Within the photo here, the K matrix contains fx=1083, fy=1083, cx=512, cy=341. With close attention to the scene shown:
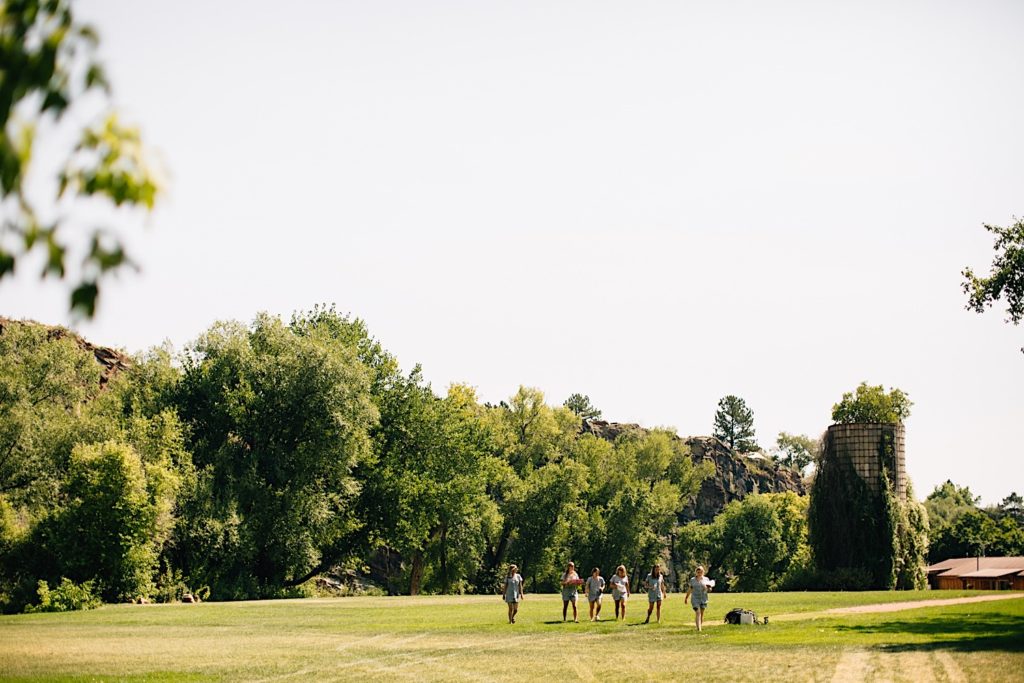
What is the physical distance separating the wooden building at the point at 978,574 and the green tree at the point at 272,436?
48083 mm

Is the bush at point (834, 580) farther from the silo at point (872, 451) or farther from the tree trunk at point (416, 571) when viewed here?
the tree trunk at point (416, 571)

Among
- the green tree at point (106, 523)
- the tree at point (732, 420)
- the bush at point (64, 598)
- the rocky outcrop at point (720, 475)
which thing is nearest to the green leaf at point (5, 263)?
the bush at point (64, 598)

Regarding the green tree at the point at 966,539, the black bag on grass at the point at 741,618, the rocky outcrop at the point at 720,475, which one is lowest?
the black bag on grass at the point at 741,618

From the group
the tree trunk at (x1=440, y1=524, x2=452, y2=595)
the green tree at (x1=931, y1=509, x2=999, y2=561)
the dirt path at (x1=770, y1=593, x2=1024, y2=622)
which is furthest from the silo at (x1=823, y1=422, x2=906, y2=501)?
the green tree at (x1=931, y1=509, x2=999, y2=561)

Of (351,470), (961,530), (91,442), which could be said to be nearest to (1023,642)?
(91,442)

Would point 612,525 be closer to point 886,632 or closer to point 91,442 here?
point 91,442

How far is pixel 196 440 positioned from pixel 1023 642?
49.8 meters

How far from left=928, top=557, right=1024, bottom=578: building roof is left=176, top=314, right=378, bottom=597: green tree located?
5582 centimetres

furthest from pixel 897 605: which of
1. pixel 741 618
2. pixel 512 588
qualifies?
pixel 512 588

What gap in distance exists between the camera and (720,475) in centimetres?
15425

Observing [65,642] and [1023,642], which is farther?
[65,642]

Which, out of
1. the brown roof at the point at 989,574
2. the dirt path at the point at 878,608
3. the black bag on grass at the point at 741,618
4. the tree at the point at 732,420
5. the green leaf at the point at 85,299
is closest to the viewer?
the green leaf at the point at 85,299

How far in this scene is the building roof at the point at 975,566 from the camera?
91188 mm

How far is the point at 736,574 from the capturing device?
106 meters
